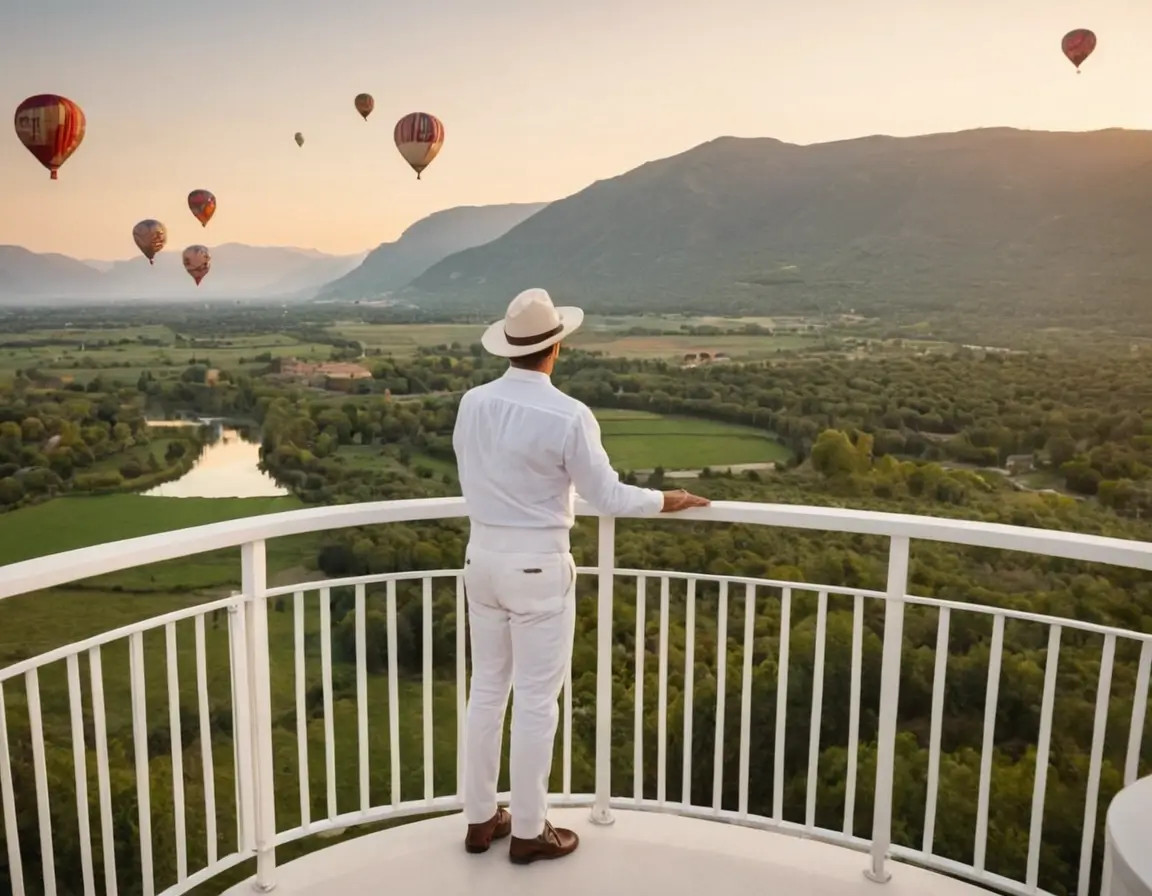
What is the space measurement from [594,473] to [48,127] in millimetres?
13203

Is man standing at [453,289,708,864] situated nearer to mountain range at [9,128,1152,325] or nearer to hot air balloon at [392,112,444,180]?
hot air balloon at [392,112,444,180]

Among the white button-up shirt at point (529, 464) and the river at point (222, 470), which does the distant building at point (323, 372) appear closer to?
the river at point (222, 470)

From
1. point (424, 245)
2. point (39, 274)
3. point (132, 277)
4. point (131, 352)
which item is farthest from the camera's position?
point (424, 245)

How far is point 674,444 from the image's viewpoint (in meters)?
25.4

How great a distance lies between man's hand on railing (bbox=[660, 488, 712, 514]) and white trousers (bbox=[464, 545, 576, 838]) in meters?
0.23

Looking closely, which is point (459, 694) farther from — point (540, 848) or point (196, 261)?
point (196, 261)

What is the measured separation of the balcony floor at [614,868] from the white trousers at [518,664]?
0.13 meters

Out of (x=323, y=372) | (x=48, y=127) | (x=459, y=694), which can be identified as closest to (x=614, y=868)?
(x=459, y=694)

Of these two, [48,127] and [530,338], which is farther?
[48,127]

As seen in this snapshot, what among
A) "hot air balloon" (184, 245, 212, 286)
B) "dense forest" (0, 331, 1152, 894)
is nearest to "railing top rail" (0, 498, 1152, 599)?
"dense forest" (0, 331, 1152, 894)

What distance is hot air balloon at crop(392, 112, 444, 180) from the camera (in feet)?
44.3

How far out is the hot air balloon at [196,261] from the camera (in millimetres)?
19906

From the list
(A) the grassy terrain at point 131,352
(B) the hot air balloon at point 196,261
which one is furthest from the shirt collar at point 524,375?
(A) the grassy terrain at point 131,352

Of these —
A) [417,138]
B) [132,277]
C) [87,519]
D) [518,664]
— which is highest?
[417,138]
